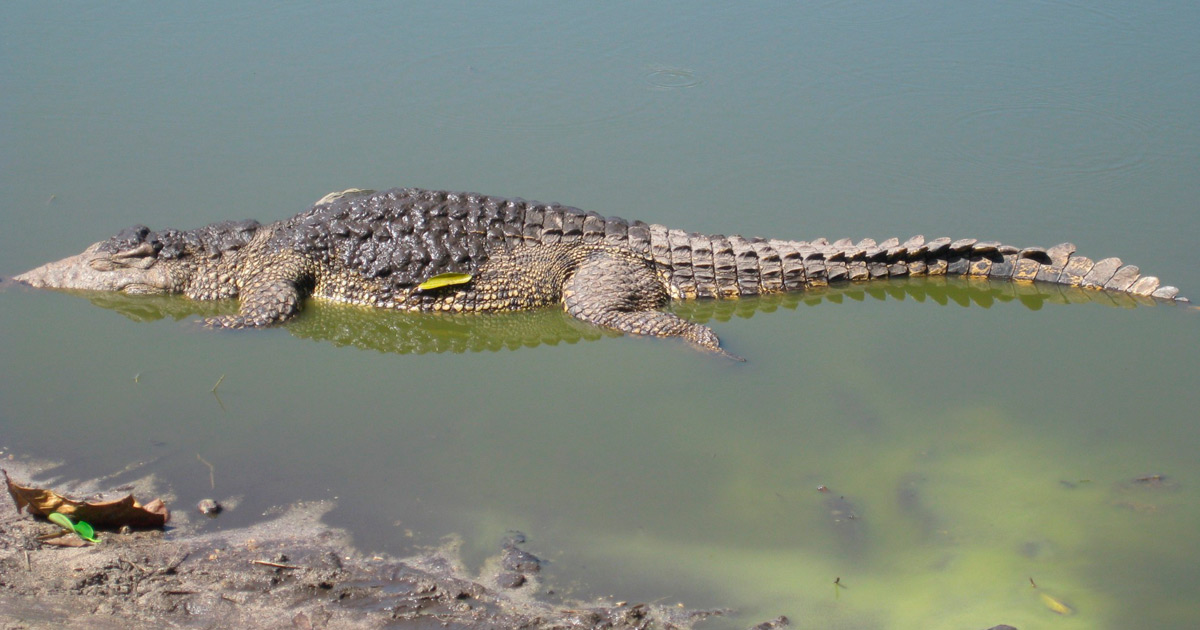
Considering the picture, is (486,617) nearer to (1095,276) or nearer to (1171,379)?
(1171,379)

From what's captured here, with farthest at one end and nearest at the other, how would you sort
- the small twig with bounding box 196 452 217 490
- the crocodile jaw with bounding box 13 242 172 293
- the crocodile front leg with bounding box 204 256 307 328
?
the crocodile jaw with bounding box 13 242 172 293 → the crocodile front leg with bounding box 204 256 307 328 → the small twig with bounding box 196 452 217 490

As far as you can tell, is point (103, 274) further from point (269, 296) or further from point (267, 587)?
point (267, 587)

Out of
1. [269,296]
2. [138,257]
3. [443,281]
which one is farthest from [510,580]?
[138,257]

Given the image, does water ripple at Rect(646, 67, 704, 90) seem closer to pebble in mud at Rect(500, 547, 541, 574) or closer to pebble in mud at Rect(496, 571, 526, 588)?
pebble in mud at Rect(500, 547, 541, 574)

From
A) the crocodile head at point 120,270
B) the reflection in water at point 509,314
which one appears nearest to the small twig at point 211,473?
the reflection in water at point 509,314

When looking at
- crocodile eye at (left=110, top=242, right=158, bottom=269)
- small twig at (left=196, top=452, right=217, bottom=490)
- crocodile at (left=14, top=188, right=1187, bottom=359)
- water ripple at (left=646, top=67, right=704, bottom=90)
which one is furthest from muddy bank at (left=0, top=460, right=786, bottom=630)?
water ripple at (left=646, top=67, right=704, bottom=90)

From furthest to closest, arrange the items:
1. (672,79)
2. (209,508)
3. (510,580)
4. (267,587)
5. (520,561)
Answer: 1. (672,79)
2. (209,508)
3. (520,561)
4. (510,580)
5. (267,587)
